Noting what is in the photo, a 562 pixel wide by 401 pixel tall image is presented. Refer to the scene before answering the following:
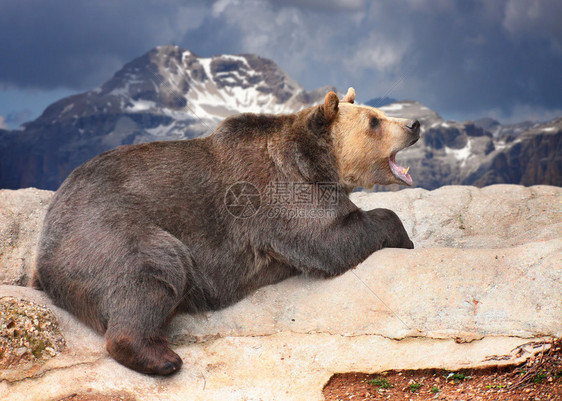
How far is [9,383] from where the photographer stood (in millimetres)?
5105

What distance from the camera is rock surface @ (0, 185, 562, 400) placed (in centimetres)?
525

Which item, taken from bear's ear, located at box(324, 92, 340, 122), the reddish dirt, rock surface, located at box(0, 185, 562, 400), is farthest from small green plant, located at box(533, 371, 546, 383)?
bear's ear, located at box(324, 92, 340, 122)

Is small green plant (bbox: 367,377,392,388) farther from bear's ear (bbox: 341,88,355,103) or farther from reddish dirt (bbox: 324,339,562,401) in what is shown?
bear's ear (bbox: 341,88,355,103)

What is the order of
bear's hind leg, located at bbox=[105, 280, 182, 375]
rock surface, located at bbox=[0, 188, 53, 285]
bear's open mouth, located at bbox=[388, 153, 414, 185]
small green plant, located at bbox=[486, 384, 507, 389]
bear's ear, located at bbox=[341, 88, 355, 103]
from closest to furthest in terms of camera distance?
1. small green plant, located at bbox=[486, 384, 507, 389]
2. bear's hind leg, located at bbox=[105, 280, 182, 375]
3. bear's open mouth, located at bbox=[388, 153, 414, 185]
4. bear's ear, located at bbox=[341, 88, 355, 103]
5. rock surface, located at bbox=[0, 188, 53, 285]

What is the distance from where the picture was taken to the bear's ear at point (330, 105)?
6416 mm

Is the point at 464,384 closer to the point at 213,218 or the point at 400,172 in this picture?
the point at 400,172

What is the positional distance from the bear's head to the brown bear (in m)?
0.01

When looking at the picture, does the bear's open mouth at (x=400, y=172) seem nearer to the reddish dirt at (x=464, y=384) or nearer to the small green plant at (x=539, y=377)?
the reddish dirt at (x=464, y=384)

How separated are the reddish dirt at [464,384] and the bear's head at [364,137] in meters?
2.57

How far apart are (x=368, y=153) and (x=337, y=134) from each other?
18.4 inches

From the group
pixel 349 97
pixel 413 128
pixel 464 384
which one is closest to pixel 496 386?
pixel 464 384

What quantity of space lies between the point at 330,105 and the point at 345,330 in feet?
8.69

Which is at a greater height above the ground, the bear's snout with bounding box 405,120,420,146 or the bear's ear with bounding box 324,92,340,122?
the bear's ear with bounding box 324,92,340,122

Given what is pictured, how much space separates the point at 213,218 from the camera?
6312 millimetres
